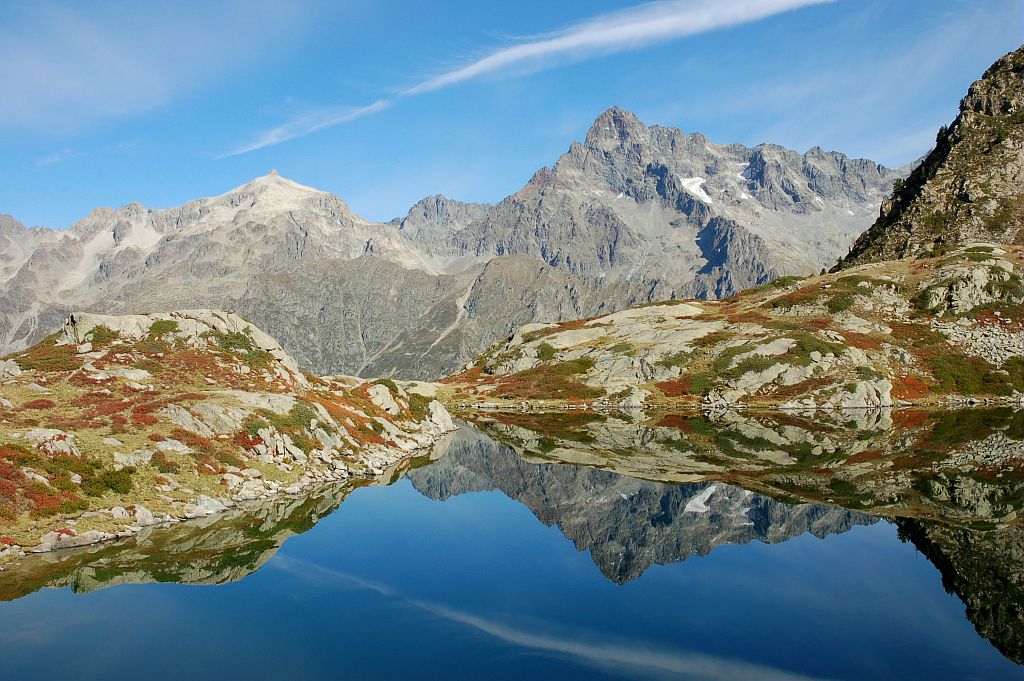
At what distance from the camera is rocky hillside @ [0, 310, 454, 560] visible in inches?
1508

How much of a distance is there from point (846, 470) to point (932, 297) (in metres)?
86.3

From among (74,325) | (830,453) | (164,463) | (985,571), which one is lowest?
(985,571)

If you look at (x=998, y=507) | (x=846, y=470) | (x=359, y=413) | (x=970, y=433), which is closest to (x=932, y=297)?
(x=970, y=433)

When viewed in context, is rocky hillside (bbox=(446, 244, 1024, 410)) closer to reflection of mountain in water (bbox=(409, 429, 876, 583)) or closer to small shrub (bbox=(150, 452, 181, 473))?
reflection of mountain in water (bbox=(409, 429, 876, 583))

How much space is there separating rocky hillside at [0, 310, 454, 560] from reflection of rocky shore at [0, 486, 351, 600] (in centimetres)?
151

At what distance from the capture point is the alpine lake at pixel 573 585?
81.2ft

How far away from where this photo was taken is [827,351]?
115625mm

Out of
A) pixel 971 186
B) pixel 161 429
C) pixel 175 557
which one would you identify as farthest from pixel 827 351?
pixel 175 557

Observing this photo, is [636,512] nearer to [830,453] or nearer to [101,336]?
[830,453]

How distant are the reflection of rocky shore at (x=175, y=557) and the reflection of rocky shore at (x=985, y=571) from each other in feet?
117

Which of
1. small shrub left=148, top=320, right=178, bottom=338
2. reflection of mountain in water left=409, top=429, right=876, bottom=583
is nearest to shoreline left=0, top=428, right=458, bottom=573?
reflection of mountain in water left=409, top=429, right=876, bottom=583

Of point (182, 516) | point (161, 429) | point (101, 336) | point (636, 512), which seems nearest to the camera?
point (182, 516)

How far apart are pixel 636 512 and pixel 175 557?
105 ft

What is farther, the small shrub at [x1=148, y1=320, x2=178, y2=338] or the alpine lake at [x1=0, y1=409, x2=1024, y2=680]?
the small shrub at [x1=148, y1=320, x2=178, y2=338]
